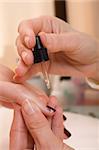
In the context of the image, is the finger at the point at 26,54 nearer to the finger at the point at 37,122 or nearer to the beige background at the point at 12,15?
the finger at the point at 37,122

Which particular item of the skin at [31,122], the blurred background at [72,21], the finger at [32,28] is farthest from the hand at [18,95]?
the blurred background at [72,21]

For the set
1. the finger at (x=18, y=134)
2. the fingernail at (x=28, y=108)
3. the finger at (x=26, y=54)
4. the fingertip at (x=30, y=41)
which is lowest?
the finger at (x=18, y=134)

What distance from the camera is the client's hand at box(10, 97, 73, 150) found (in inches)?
21.6

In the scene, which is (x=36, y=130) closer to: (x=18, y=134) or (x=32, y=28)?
(x=18, y=134)

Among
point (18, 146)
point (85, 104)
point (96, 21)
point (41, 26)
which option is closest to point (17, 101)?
point (18, 146)

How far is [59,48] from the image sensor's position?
0.65 metres

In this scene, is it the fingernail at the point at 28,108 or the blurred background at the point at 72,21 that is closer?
the fingernail at the point at 28,108

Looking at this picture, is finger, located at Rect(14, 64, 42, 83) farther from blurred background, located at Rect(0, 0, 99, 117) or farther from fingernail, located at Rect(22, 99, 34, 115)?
blurred background, located at Rect(0, 0, 99, 117)

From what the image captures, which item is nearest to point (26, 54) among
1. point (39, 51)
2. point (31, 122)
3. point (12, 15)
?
point (39, 51)

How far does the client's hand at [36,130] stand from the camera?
1.80 feet

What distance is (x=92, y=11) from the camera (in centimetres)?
132

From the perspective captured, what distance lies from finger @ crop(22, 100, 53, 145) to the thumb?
138 mm

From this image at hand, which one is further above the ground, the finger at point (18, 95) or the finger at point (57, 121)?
the finger at point (18, 95)

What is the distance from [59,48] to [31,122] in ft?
0.63
